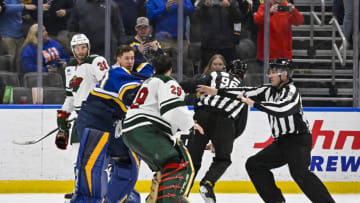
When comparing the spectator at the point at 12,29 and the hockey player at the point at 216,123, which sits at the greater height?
the spectator at the point at 12,29

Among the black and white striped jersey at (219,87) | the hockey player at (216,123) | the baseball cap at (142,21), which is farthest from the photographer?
the baseball cap at (142,21)

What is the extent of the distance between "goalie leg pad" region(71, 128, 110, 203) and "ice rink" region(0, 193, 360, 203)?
166 cm

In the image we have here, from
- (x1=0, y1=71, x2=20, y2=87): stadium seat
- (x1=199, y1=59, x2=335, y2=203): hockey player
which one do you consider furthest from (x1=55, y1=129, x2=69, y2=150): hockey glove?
(x1=0, y1=71, x2=20, y2=87): stadium seat

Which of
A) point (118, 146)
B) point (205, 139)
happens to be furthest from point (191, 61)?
point (118, 146)

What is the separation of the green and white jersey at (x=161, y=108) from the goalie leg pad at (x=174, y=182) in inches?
10.0

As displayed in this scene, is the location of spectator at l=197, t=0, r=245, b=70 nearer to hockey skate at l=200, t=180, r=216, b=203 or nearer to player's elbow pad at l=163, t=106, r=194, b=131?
hockey skate at l=200, t=180, r=216, b=203

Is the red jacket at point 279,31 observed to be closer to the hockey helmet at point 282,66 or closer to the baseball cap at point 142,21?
the baseball cap at point 142,21

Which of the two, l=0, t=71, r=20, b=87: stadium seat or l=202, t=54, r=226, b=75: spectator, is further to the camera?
l=0, t=71, r=20, b=87: stadium seat

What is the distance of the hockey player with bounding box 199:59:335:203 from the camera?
5.12m

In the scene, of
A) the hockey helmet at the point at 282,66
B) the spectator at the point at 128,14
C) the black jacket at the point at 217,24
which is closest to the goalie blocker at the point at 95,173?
the hockey helmet at the point at 282,66

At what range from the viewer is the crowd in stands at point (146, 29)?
Result: 7342 millimetres

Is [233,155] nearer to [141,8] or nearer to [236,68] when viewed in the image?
[236,68]

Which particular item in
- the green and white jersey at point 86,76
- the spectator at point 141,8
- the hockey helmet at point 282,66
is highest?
the spectator at point 141,8

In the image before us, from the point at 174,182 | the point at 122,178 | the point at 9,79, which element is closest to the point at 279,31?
the point at 9,79
